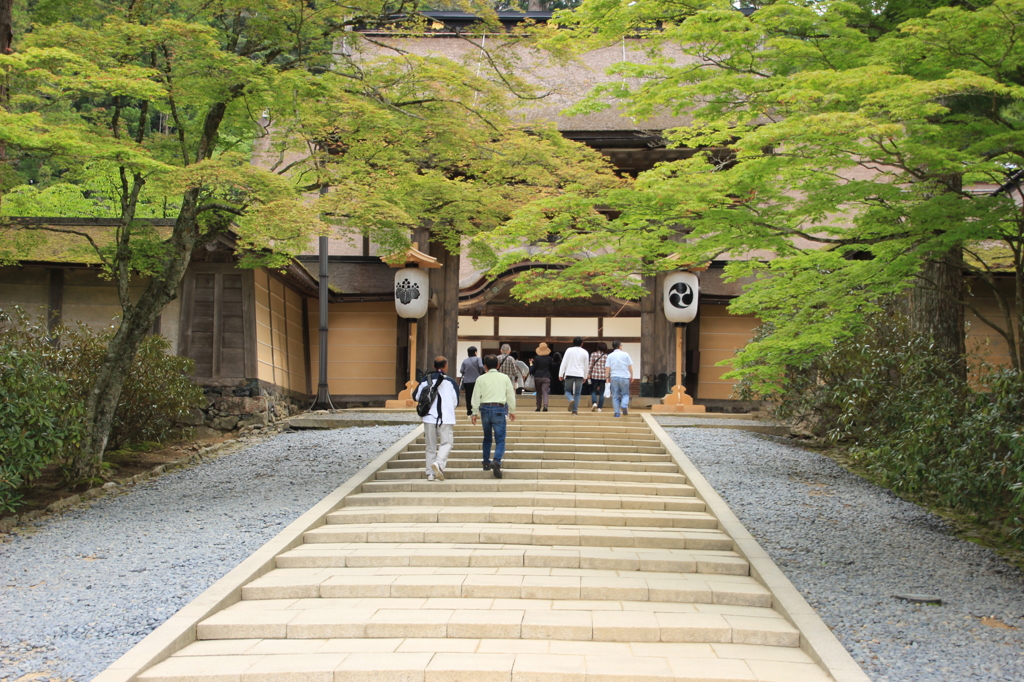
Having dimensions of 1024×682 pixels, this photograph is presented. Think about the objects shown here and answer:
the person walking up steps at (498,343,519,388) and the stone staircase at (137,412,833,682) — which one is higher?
the person walking up steps at (498,343,519,388)

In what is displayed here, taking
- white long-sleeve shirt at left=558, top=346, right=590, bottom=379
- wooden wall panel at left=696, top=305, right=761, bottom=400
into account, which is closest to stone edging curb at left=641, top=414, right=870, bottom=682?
white long-sleeve shirt at left=558, top=346, right=590, bottom=379

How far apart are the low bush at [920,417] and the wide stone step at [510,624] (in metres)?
2.33

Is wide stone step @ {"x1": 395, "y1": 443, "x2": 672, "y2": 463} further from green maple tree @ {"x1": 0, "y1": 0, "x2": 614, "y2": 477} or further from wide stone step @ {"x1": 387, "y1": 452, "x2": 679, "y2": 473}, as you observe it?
green maple tree @ {"x1": 0, "y1": 0, "x2": 614, "y2": 477}

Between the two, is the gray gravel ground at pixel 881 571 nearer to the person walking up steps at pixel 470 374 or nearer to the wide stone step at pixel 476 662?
the wide stone step at pixel 476 662

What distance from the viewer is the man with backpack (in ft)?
32.1

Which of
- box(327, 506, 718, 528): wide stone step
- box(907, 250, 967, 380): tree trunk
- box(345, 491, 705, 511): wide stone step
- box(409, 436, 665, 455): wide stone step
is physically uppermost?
box(907, 250, 967, 380): tree trunk

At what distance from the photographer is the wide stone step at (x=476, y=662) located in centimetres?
506

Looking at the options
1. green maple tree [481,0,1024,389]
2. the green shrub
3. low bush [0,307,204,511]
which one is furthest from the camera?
low bush [0,307,204,511]

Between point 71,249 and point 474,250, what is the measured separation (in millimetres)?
6828

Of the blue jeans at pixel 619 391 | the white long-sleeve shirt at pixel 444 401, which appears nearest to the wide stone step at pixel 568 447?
the blue jeans at pixel 619 391

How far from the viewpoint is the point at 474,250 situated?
1291cm

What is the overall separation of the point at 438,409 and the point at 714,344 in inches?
426

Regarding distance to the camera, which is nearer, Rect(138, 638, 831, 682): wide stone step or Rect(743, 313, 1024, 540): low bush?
Rect(138, 638, 831, 682): wide stone step

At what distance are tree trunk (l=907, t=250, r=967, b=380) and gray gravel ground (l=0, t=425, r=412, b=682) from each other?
7.61 meters
